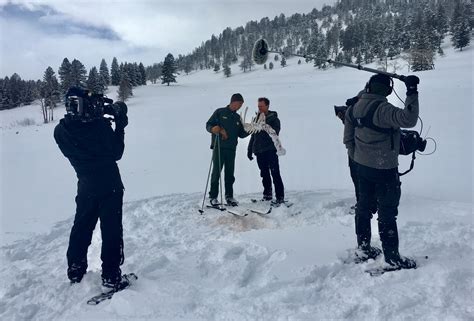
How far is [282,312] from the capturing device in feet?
12.4

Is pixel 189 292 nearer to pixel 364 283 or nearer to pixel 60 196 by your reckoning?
pixel 364 283

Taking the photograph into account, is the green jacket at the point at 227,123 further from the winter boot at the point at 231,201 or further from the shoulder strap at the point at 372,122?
the shoulder strap at the point at 372,122

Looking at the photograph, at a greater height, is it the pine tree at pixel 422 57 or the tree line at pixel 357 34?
the tree line at pixel 357 34

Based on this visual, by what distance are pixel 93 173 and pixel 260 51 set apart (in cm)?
396

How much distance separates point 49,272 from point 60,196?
17.1ft

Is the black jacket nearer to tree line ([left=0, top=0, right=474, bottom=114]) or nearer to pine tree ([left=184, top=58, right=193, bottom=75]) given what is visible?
tree line ([left=0, top=0, right=474, bottom=114])

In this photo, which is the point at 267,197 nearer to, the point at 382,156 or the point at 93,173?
the point at 382,156

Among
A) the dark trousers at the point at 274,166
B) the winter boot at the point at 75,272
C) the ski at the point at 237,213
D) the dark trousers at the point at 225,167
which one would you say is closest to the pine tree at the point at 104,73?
the dark trousers at the point at 225,167

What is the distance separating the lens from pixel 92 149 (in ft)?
14.3

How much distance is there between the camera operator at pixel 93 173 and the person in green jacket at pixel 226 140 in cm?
319

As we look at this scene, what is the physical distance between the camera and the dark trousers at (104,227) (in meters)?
4.45

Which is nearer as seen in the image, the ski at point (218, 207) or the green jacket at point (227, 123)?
the ski at point (218, 207)

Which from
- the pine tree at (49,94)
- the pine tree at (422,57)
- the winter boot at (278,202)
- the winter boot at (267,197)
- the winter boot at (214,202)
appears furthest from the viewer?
the pine tree at (49,94)

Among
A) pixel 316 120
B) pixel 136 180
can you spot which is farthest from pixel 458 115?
pixel 136 180
